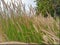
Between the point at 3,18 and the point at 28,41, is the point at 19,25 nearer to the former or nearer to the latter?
the point at 28,41

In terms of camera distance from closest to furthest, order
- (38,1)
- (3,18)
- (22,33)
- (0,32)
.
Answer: (22,33), (0,32), (3,18), (38,1)

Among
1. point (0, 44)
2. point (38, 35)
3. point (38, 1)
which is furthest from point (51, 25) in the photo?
point (38, 1)

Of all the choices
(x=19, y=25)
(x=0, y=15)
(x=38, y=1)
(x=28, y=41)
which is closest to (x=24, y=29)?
(x=19, y=25)

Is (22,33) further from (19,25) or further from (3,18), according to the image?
(3,18)

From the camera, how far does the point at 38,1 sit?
20.1 metres

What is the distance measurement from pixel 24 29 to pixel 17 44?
429 mm

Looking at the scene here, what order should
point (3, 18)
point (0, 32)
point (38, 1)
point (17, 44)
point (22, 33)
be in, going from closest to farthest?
point (17, 44)
point (22, 33)
point (0, 32)
point (3, 18)
point (38, 1)

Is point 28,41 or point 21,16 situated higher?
point 21,16

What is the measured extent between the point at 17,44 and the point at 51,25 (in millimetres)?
378

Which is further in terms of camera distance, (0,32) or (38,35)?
(0,32)

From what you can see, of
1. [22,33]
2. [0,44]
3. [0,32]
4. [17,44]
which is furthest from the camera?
[0,32]

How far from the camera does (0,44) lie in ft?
8.29

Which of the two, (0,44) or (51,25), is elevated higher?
(51,25)

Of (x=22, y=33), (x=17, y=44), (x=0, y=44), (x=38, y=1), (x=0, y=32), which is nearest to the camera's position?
(x=17, y=44)
